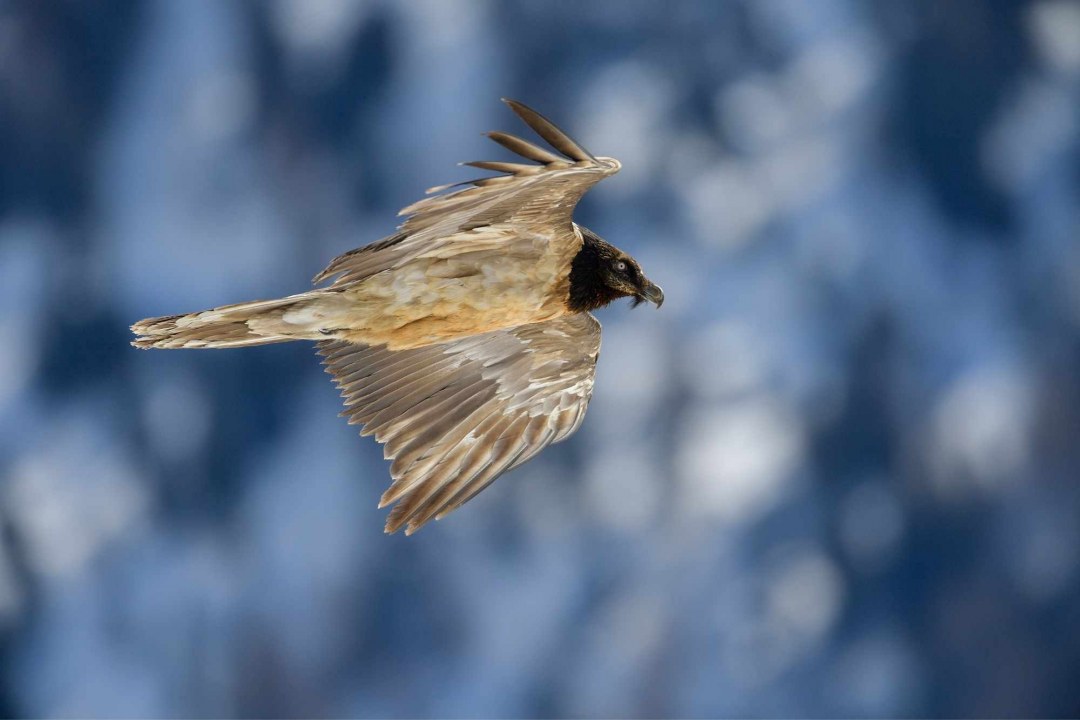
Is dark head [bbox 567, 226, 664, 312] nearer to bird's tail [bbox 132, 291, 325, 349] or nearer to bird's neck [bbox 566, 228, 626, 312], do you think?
bird's neck [bbox 566, 228, 626, 312]

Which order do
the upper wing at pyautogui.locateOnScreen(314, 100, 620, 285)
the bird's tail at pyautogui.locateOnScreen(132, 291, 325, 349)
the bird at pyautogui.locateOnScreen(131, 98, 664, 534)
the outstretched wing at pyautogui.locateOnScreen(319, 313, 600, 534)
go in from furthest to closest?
the outstretched wing at pyautogui.locateOnScreen(319, 313, 600, 534) → the bird's tail at pyautogui.locateOnScreen(132, 291, 325, 349) → the bird at pyautogui.locateOnScreen(131, 98, 664, 534) → the upper wing at pyautogui.locateOnScreen(314, 100, 620, 285)

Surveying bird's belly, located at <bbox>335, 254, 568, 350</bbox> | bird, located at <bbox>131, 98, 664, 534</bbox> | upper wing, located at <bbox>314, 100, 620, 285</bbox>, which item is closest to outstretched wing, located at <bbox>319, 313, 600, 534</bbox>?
bird, located at <bbox>131, 98, 664, 534</bbox>

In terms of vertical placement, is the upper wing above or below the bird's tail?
above

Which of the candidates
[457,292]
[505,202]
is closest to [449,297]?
[457,292]

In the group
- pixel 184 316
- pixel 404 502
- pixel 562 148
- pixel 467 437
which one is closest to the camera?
pixel 562 148

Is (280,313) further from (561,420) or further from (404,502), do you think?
(561,420)

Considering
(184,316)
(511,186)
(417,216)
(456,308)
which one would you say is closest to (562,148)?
(511,186)

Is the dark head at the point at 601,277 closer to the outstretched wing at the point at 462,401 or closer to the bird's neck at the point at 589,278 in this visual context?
the bird's neck at the point at 589,278
